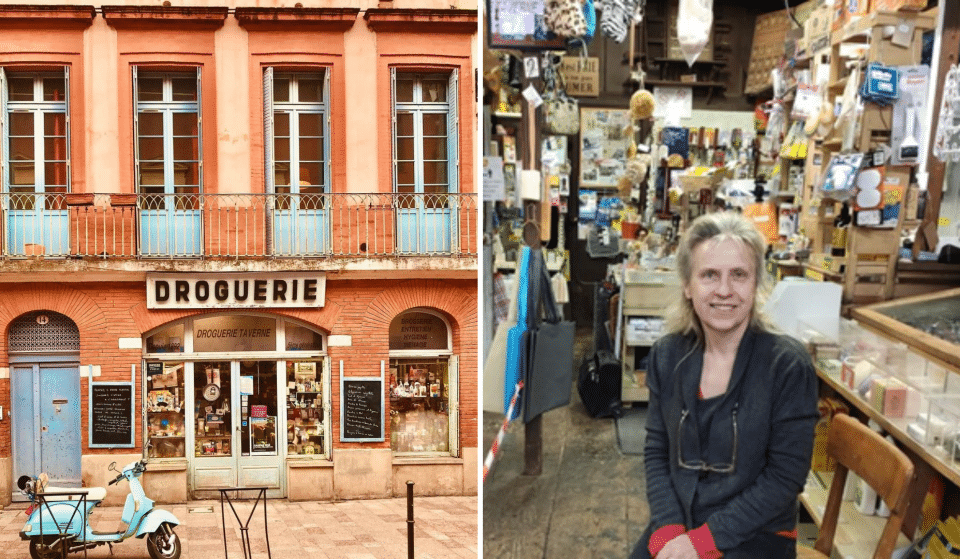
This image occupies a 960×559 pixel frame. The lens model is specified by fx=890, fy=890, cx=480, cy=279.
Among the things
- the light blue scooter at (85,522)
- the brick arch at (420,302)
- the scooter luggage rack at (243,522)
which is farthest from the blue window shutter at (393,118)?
the light blue scooter at (85,522)

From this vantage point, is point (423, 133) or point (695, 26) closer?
point (695, 26)

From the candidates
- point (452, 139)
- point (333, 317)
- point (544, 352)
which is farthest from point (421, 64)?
point (544, 352)

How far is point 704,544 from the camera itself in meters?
1.78

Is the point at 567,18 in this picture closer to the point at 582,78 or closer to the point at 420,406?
the point at 420,406

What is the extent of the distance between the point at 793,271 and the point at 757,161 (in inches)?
82.7

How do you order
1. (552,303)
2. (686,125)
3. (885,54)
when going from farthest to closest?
(686,125), (552,303), (885,54)

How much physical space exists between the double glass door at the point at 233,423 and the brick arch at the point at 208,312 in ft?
0.62

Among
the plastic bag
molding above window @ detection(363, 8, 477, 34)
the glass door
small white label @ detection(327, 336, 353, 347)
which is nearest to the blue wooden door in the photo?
the glass door

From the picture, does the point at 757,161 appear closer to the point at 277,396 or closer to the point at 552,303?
the point at 552,303

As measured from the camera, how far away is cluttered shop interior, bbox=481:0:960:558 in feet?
5.87

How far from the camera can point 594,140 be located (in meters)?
7.21

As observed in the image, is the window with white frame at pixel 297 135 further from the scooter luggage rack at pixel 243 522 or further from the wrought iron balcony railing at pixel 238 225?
the scooter luggage rack at pixel 243 522

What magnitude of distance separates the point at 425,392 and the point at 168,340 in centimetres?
96

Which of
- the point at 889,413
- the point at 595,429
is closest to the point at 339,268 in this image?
the point at 595,429
